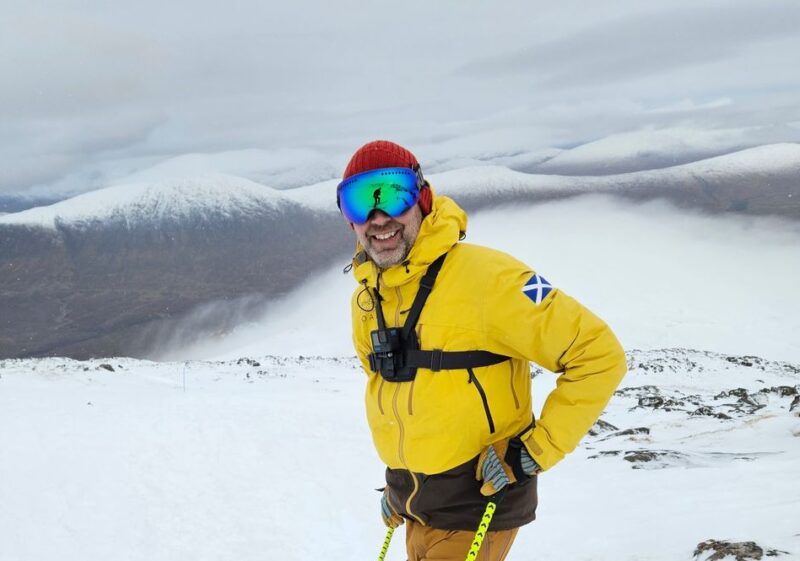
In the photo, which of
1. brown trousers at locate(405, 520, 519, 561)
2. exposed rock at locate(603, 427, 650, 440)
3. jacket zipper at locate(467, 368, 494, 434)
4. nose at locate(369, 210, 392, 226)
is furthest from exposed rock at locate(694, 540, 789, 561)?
exposed rock at locate(603, 427, 650, 440)

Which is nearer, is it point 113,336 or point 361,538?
point 361,538

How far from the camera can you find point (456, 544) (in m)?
3.47

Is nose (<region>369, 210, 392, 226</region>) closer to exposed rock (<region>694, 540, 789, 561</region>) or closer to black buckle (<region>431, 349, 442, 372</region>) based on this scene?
black buckle (<region>431, 349, 442, 372</region>)

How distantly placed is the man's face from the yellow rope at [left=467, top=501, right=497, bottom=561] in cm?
153

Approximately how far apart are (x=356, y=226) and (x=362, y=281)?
0.35 meters

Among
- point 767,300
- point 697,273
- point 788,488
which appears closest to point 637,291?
point 767,300

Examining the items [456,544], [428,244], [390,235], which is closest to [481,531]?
[456,544]

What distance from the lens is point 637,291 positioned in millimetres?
158875

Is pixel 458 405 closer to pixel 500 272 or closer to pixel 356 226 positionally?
pixel 500 272

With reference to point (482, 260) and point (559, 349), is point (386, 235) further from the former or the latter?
point (559, 349)

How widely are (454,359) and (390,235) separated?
0.83 m

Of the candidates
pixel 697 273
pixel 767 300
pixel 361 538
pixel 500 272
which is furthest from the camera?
pixel 697 273

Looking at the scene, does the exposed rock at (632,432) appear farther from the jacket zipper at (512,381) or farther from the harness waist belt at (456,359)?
the harness waist belt at (456,359)

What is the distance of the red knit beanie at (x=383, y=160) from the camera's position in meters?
3.51
